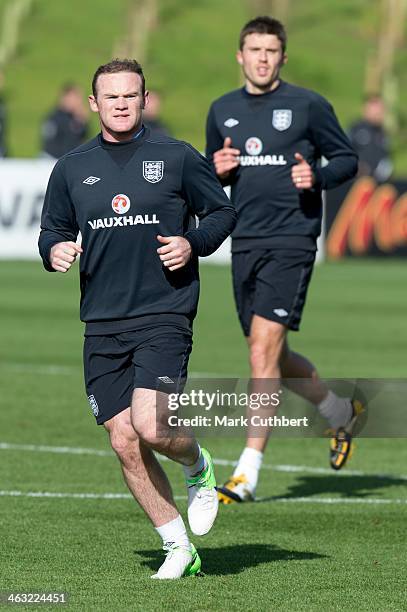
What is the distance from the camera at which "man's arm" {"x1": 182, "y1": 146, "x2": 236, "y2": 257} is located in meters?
7.19

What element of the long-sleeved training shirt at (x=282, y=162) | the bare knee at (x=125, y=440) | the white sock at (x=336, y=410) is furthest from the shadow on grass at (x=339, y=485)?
the bare knee at (x=125, y=440)

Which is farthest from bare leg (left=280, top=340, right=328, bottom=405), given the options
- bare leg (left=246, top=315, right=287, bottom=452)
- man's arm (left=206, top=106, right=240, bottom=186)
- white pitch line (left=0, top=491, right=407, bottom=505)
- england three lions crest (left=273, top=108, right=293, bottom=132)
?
england three lions crest (left=273, top=108, right=293, bottom=132)

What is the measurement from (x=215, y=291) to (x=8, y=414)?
10.8m

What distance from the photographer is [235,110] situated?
10.1 meters

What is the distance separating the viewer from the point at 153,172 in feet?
23.5

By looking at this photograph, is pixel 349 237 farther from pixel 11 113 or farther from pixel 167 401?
pixel 11 113

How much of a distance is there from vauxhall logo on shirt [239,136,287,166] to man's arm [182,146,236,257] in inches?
105

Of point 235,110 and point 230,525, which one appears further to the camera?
point 235,110

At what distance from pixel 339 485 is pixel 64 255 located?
3.42 m

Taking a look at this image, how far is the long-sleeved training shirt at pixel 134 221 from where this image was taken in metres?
7.10

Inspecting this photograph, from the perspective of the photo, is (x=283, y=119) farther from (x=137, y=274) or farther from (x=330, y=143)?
(x=137, y=274)

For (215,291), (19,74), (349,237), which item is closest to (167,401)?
(215,291)

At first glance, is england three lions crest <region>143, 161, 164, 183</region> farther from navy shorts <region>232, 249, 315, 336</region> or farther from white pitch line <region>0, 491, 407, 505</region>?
navy shorts <region>232, 249, 315, 336</region>

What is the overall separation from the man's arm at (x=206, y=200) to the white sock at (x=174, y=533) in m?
1.17
